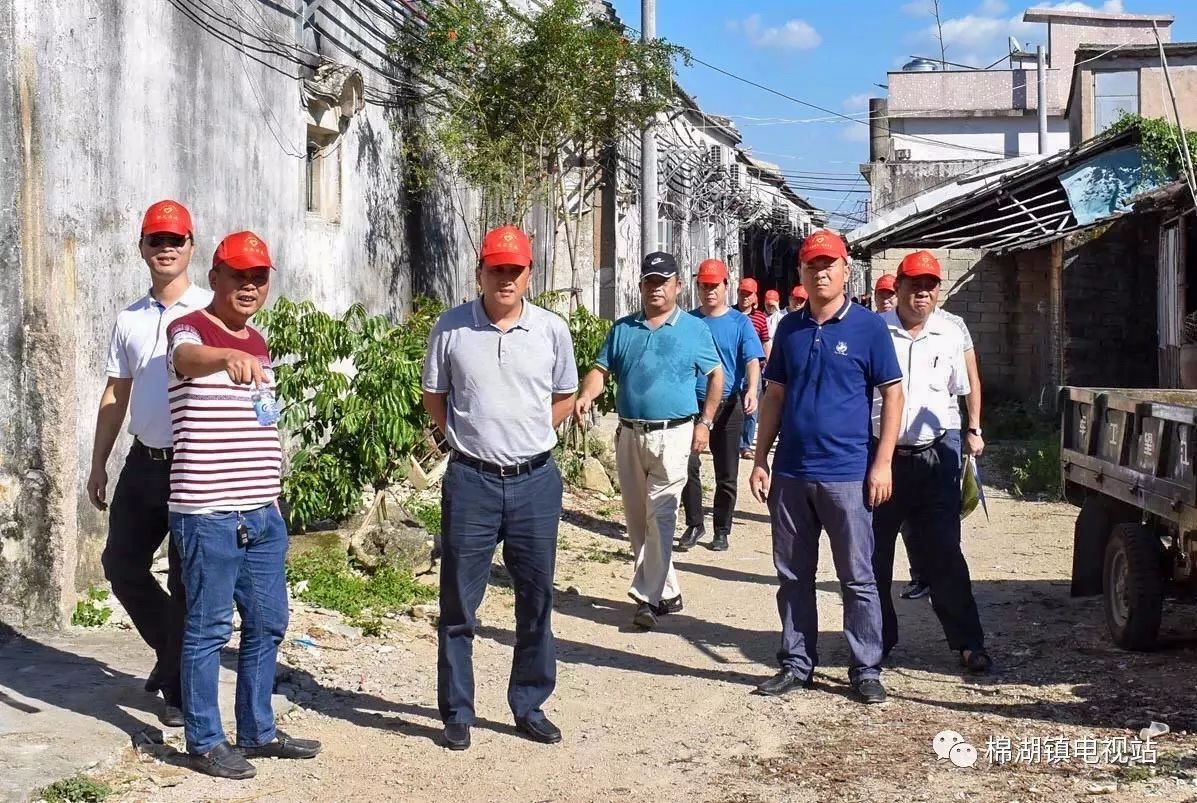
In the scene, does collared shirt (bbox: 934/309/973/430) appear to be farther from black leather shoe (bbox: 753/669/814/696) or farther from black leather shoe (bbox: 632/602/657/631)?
black leather shoe (bbox: 632/602/657/631)

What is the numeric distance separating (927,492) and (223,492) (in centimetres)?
339

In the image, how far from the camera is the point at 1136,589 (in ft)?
21.1

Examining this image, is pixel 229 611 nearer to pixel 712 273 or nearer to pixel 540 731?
pixel 540 731

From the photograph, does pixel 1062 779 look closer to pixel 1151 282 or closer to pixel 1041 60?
pixel 1151 282

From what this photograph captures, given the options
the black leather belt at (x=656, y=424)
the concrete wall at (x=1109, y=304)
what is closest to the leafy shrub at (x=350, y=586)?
the black leather belt at (x=656, y=424)

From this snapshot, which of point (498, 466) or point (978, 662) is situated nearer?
point (498, 466)

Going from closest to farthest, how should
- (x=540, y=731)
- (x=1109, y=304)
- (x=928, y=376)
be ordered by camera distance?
(x=540, y=731) < (x=928, y=376) < (x=1109, y=304)

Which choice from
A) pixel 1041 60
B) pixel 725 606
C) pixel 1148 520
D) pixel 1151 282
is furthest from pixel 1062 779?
pixel 1041 60

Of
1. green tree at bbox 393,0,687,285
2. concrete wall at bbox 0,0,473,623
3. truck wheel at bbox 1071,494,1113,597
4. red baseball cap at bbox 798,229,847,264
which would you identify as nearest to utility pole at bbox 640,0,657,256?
green tree at bbox 393,0,687,285

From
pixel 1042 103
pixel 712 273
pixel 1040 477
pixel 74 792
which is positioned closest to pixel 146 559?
pixel 74 792

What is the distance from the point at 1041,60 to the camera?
3616 cm

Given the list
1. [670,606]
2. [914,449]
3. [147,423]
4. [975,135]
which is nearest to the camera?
[147,423]

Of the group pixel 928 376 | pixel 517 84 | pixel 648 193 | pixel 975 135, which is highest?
pixel 975 135

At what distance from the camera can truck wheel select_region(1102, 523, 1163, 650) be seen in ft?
21.1
